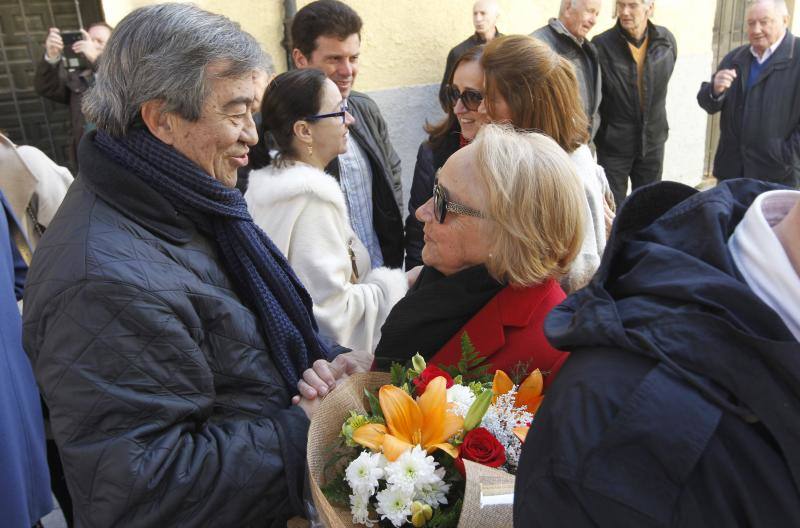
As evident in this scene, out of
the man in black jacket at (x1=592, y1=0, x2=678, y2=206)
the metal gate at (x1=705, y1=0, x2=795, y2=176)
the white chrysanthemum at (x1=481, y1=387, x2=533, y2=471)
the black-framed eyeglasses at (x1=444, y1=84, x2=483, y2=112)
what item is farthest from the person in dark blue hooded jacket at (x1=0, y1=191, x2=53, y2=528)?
the metal gate at (x1=705, y1=0, x2=795, y2=176)

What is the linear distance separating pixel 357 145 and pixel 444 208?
1.62 meters

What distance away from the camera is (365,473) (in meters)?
1.26

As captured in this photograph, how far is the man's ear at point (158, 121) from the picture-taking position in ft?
5.08

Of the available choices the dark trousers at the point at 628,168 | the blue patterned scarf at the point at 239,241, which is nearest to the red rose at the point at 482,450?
the blue patterned scarf at the point at 239,241

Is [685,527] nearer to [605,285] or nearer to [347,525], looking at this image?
[605,285]

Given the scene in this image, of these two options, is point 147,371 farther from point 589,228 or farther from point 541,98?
point 541,98

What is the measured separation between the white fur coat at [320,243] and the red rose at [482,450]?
1.21 m

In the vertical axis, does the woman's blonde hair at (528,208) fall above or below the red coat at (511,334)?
above

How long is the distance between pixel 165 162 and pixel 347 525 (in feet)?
2.90

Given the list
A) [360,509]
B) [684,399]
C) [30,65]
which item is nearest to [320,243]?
[360,509]

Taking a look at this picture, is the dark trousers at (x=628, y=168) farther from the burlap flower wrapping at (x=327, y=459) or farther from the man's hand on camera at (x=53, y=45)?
the burlap flower wrapping at (x=327, y=459)

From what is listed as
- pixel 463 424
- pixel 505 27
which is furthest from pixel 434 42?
pixel 463 424

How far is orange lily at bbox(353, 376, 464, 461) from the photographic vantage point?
1319mm

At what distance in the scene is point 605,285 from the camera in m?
0.99
